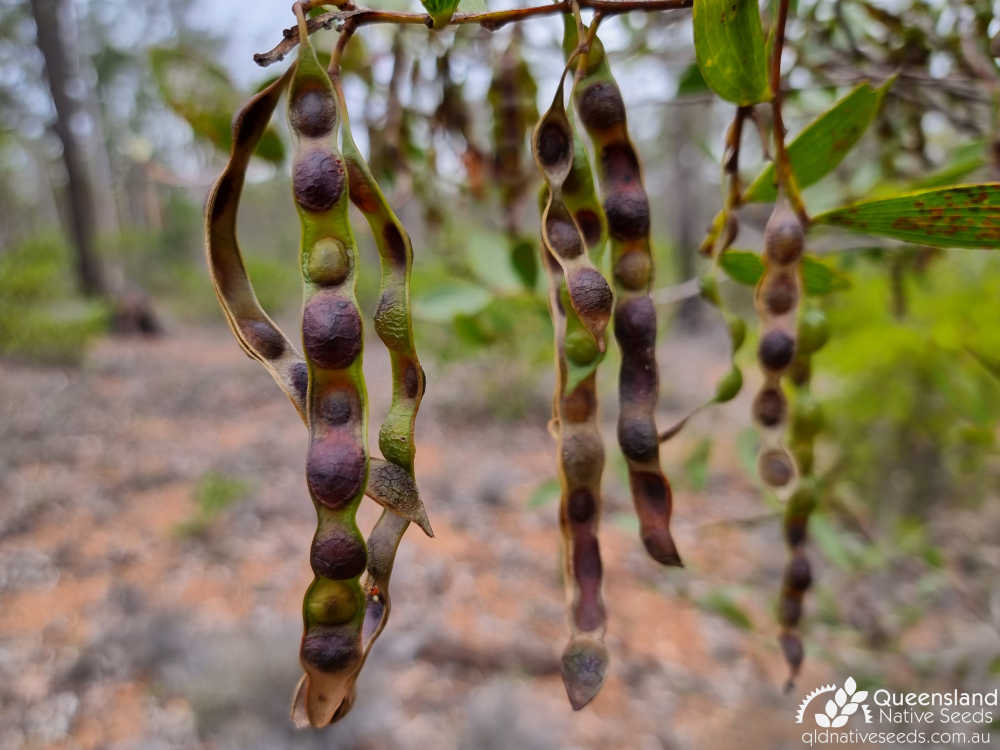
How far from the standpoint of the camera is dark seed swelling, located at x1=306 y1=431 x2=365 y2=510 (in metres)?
0.35

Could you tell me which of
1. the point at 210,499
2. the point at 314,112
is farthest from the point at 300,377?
the point at 210,499

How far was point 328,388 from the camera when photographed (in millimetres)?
363

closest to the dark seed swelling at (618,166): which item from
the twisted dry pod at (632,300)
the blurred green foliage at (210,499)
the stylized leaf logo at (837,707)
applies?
the twisted dry pod at (632,300)

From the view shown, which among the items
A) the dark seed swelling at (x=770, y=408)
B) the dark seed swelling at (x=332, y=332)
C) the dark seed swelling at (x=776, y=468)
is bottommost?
the dark seed swelling at (x=776, y=468)

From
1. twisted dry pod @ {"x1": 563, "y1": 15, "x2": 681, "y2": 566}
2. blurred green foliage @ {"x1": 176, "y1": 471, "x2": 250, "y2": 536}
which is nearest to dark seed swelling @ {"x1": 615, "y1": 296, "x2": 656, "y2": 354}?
twisted dry pod @ {"x1": 563, "y1": 15, "x2": 681, "y2": 566}

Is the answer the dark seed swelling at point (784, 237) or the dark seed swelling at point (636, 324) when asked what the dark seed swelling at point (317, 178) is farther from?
the dark seed swelling at point (784, 237)

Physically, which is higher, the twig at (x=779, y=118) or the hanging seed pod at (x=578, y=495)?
the twig at (x=779, y=118)

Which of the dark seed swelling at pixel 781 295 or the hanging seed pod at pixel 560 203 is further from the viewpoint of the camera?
the dark seed swelling at pixel 781 295

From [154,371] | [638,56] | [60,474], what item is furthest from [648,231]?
[154,371]

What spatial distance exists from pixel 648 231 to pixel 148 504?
133 inches

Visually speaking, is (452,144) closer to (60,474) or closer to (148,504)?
(148,504)

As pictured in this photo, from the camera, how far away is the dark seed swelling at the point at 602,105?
1.39 feet

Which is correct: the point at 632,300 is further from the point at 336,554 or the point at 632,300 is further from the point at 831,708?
the point at 831,708

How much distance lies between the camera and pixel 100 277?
28.2ft
